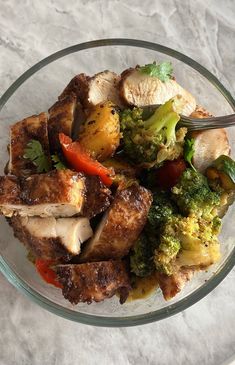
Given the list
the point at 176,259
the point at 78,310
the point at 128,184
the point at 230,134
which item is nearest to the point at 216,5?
the point at 230,134

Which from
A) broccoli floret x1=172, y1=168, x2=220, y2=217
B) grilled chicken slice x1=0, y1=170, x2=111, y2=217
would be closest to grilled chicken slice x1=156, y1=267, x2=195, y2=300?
broccoli floret x1=172, y1=168, x2=220, y2=217

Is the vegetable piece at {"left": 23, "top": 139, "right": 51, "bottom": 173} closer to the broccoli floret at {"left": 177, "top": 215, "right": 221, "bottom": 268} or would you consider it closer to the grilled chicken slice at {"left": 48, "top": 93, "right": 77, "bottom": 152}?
the grilled chicken slice at {"left": 48, "top": 93, "right": 77, "bottom": 152}

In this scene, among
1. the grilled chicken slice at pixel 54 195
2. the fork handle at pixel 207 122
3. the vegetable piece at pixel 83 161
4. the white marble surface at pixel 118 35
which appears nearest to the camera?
the grilled chicken slice at pixel 54 195

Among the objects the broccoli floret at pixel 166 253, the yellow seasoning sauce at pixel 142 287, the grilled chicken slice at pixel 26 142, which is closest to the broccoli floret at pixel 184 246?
the broccoli floret at pixel 166 253

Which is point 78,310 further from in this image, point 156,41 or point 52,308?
point 156,41

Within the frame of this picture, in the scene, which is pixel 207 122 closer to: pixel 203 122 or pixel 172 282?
pixel 203 122

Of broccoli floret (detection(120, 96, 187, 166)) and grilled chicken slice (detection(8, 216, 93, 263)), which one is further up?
broccoli floret (detection(120, 96, 187, 166))

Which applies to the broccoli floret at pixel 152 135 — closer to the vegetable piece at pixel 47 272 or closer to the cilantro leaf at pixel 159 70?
the cilantro leaf at pixel 159 70
